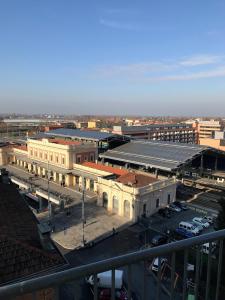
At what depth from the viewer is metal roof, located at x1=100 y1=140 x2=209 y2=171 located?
1399 inches

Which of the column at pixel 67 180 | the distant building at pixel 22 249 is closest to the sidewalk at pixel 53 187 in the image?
the column at pixel 67 180

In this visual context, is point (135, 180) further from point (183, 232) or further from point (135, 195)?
point (183, 232)

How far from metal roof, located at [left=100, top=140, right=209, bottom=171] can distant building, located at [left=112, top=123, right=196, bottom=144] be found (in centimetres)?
2476

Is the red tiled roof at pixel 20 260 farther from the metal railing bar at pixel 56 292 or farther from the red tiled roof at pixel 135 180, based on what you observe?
the red tiled roof at pixel 135 180

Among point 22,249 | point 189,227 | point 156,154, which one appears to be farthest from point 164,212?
point 22,249

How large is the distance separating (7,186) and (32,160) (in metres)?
31.8

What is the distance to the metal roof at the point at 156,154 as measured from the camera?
35531mm

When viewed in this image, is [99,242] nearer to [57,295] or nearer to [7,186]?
[7,186]

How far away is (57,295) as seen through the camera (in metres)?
2.35

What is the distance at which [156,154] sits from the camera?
39.3 meters

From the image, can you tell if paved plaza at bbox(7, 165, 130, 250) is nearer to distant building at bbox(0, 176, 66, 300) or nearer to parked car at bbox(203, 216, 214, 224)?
parked car at bbox(203, 216, 214, 224)

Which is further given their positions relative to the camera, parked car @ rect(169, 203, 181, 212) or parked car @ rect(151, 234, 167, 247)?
parked car @ rect(169, 203, 181, 212)

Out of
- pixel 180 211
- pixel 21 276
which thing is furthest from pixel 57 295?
pixel 180 211

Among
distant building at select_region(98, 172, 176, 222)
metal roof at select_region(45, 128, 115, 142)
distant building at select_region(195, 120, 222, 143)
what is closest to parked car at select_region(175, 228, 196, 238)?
distant building at select_region(98, 172, 176, 222)
